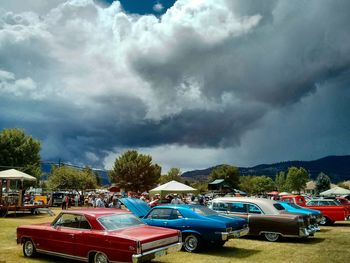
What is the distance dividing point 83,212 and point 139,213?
6.56 metres

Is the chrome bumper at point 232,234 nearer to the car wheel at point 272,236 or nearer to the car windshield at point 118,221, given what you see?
the car wheel at point 272,236

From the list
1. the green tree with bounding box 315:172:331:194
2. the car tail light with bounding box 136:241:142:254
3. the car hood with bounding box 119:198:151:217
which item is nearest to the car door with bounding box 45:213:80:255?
the car tail light with bounding box 136:241:142:254

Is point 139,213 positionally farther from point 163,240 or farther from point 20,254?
point 163,240

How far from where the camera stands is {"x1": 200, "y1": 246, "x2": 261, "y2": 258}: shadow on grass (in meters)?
11.3

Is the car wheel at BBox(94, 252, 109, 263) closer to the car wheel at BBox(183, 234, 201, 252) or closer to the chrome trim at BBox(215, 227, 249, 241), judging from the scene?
the car wheel at BBox(183, 234, 201, 252)

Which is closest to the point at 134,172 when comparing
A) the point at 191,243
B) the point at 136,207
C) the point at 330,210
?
the point at 330,210

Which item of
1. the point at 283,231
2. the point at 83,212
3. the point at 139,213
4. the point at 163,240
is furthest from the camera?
the point at 139,213

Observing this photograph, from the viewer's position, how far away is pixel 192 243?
38.8 feet

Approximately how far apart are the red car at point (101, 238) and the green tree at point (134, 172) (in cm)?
5882

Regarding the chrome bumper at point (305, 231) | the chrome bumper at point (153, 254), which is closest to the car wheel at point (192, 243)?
the chrome bumper at point (153, 254)

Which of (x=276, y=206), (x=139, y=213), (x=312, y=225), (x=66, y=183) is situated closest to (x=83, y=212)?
(x=139, y=213)

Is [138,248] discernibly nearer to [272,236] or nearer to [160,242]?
[160,242]

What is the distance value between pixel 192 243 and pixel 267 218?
12.1 ft

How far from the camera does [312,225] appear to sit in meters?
14.9
